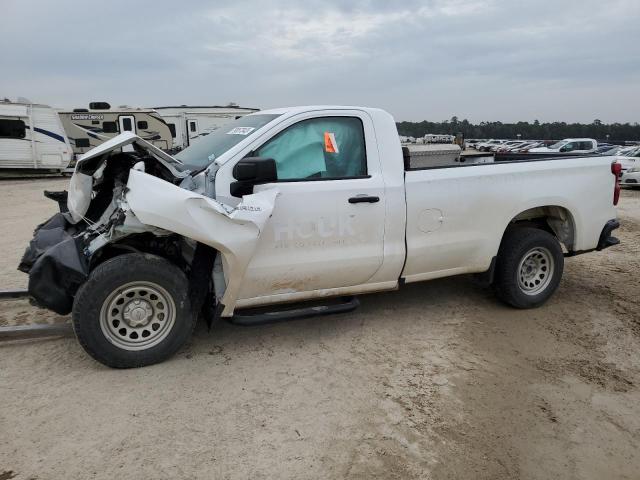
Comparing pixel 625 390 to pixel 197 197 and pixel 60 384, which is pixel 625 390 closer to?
pixel 197 197

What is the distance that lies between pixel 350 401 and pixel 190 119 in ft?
69.3

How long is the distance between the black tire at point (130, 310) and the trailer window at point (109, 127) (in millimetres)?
18882

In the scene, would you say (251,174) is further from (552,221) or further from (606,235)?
(606,235)

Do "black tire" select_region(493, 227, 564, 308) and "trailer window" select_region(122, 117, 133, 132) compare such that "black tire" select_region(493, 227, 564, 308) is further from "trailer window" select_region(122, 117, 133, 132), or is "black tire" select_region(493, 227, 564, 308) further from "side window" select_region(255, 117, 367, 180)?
"trailer window" select_region(122, 117, 133, 132)

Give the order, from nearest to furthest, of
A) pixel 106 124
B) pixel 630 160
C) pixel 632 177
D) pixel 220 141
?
pixel 220 141, pixel 632 177, pixel 630 160, pixel 106 124

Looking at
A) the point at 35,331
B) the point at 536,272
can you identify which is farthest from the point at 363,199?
the point at 35,331

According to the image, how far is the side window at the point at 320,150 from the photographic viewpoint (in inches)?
156

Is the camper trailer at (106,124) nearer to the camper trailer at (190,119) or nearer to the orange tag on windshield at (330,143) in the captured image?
the camper trailer at (190,119)

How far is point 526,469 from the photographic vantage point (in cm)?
275

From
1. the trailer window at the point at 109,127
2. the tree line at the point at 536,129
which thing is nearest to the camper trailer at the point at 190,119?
the trailer window at the point at 109,127

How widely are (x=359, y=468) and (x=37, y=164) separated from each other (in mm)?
19965

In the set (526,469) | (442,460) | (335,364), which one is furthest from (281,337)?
(526,469)

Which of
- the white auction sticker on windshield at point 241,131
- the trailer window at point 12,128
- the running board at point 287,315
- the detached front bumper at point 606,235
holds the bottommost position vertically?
the running board at point 287,315

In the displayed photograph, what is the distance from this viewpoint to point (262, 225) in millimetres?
3559
